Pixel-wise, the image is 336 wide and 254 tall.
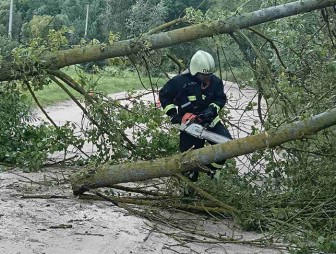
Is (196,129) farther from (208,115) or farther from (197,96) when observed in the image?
(197,96)

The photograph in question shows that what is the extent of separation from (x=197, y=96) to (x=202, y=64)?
1.11 feet

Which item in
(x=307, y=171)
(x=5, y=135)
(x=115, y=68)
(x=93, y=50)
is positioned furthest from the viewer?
(x=5, y=135)

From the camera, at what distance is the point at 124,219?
19.2ft

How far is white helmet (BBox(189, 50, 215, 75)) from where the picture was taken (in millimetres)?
6734

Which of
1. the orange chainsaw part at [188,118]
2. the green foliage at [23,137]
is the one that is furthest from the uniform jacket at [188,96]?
the green foliage at [23,137]

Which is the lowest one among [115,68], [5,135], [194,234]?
[194,234]

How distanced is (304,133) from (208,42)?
2157 mm

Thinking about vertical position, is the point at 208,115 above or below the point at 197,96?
below

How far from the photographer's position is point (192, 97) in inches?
271

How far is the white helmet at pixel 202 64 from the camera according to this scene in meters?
6.73

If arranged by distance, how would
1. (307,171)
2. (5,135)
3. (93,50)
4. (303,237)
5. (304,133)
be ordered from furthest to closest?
(5,135)
(93,50)
(307,171)
(304,133)
(303,237)

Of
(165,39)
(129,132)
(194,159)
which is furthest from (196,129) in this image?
(129,132)

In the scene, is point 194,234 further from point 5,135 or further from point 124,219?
point 5,135

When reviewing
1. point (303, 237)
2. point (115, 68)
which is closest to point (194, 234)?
point (303, 237)
